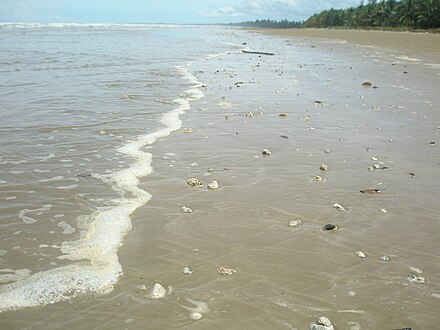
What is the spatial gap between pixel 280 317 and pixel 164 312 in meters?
0.93

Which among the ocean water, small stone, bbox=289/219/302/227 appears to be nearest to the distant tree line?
the ocean water

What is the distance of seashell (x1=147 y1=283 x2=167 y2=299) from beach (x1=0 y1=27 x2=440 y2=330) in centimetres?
4

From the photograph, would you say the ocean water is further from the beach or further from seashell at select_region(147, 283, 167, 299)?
seashell at select_region(147, 283, 167, 299)

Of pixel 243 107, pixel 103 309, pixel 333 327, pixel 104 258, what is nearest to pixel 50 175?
pixel 104 258

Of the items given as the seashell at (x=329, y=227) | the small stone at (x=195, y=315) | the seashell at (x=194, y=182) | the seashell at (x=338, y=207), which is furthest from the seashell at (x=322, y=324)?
the seashell at (x=194, y=182)

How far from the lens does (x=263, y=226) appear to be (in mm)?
4629

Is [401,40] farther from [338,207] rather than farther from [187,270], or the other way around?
[187,270]

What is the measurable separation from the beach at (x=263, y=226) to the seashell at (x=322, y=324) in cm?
8

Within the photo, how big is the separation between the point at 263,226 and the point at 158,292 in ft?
5.46

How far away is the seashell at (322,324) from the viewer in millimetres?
2977

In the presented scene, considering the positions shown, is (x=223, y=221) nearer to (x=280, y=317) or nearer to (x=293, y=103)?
(x=280, y=317)

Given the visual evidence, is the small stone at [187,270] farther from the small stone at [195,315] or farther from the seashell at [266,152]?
the seashell at [266,152]

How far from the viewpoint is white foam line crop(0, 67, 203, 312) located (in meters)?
3.37

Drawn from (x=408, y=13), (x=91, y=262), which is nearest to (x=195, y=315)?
(x=91, y=262)
